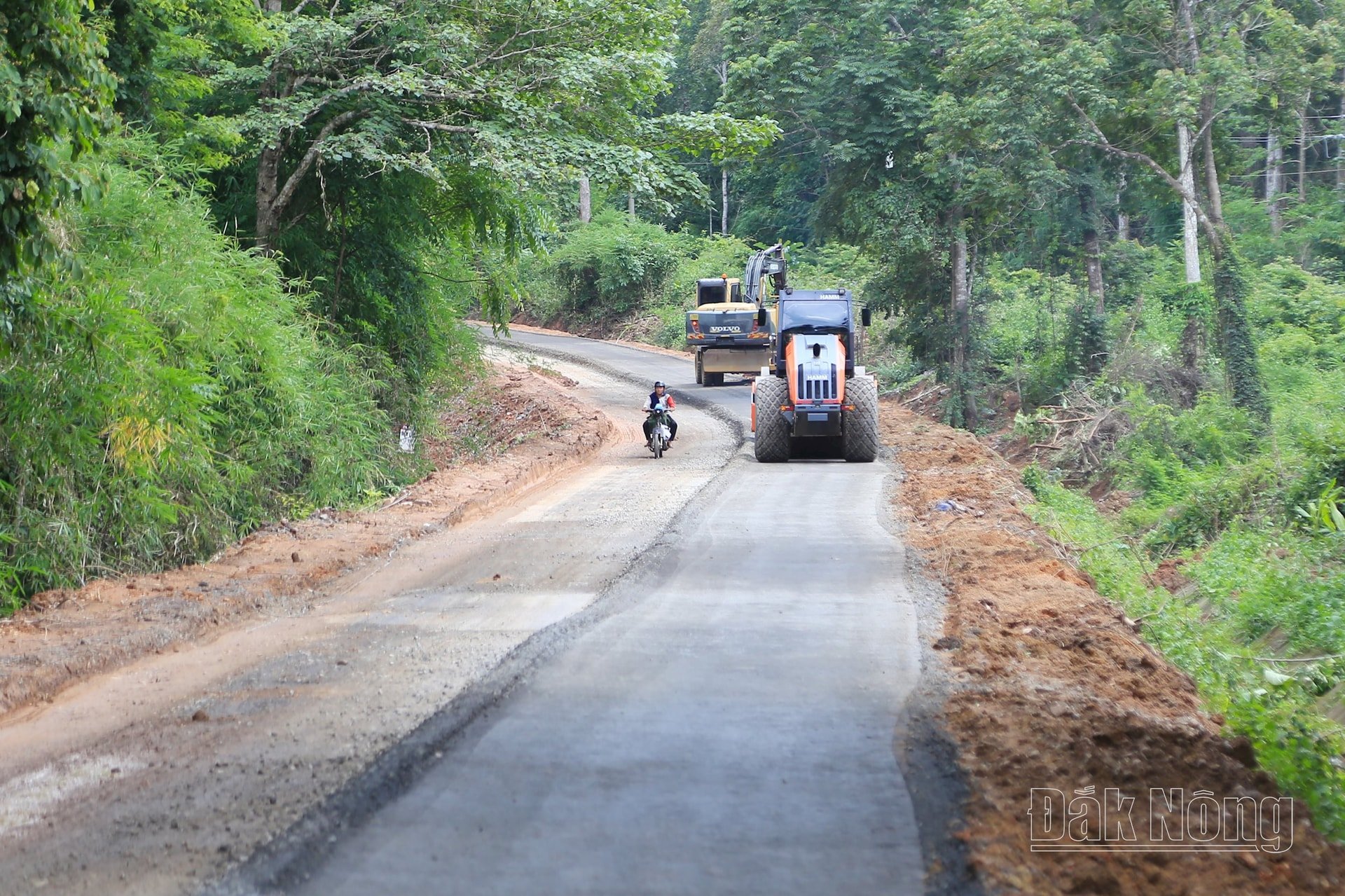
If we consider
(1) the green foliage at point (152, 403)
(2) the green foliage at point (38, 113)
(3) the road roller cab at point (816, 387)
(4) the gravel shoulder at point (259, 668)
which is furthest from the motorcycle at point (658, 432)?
(2) the green foliage at point (38, 113)

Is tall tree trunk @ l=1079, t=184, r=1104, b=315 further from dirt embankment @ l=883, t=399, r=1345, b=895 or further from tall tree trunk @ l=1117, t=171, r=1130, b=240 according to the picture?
dirt embankment @ l=883, t=399, r=1345, b=895

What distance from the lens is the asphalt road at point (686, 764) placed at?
5234mm

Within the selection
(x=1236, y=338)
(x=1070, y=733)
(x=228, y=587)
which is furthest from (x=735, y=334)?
(x=1070, y=733)

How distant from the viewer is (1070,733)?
7016 millimetres

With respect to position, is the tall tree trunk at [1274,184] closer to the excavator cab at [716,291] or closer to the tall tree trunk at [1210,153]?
the tall tree trunk at [1210,153]

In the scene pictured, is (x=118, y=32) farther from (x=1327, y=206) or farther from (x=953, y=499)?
(x=1327, y=206)

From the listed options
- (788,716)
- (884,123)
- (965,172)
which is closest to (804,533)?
(788,716)

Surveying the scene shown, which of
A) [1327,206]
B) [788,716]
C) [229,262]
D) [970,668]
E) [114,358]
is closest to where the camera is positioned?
[788,716]

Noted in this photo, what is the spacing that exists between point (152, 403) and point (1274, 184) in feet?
155

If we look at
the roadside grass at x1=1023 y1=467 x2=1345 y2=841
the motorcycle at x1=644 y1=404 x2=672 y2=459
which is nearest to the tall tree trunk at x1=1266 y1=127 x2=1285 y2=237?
the motorcycle at x1=644 y1=404 x2=672 y2=459

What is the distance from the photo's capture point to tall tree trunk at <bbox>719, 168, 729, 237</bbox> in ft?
227

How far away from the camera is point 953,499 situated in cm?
1725

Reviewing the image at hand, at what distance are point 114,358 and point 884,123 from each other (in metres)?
24.5

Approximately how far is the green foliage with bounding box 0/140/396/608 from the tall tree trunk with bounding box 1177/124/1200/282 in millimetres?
21700
